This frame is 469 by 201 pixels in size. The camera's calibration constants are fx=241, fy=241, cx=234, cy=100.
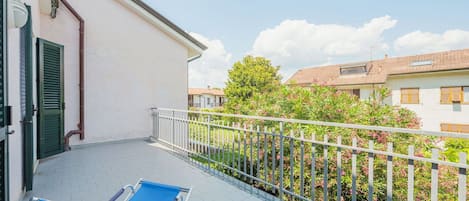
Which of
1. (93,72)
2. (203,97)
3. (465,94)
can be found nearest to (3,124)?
(93,72)

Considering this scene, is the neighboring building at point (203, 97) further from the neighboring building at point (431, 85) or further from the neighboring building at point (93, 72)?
the neighboring building at point (93, 72)

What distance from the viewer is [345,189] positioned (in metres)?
4.24

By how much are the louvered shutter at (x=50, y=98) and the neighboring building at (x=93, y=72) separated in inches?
0.7

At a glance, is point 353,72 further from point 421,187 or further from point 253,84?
point 421,187

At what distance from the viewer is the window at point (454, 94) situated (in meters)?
14.6

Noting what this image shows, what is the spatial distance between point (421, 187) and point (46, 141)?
6.52 meters

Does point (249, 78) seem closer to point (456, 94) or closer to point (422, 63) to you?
point (422, 63)

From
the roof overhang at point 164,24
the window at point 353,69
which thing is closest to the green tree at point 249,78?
the window at point 353,69

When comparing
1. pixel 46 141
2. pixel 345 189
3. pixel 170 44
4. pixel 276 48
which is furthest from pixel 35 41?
pixel 276 48

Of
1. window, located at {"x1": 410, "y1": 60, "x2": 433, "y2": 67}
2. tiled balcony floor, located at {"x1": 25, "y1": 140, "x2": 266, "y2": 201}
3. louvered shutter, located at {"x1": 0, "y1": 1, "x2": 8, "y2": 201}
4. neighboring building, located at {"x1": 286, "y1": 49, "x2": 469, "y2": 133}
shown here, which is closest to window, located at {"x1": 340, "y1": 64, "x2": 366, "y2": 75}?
neighboring building, located at {"x1": 286, "y1": 49, "x2": 469, "y2": 133}

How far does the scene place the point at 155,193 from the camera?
7.57ft

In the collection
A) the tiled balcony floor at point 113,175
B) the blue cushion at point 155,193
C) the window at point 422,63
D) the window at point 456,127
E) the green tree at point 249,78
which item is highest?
the window at point 422,63

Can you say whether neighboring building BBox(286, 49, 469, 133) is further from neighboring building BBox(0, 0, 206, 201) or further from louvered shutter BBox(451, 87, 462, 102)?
neighboring building BBox(0, 0, 206, 201)

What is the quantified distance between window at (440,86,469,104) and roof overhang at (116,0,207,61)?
16242mm
